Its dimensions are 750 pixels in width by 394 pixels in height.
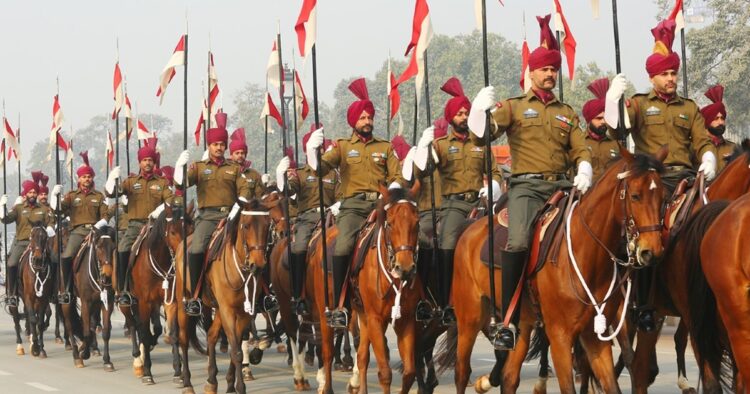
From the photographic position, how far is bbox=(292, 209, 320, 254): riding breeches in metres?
15.3

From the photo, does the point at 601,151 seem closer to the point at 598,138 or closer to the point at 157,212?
the point at 598,138

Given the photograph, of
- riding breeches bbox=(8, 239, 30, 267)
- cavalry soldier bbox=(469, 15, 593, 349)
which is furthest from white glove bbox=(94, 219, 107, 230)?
cavalry soldier bbox=(469, 15, 593, 349)

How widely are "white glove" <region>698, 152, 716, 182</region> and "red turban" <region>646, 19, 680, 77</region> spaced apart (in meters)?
1.04

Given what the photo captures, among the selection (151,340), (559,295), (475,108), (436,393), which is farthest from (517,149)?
(151,340)

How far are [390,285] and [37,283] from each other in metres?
10.9

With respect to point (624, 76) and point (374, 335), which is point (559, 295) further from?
point (374, 335)

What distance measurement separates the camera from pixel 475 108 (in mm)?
10602

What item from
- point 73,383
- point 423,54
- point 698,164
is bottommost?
point 73,383

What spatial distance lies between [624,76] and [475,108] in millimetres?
1150

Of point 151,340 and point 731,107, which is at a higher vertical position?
point 731,107

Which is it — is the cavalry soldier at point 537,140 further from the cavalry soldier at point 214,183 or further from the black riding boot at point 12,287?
the black riding boot at point 12,287

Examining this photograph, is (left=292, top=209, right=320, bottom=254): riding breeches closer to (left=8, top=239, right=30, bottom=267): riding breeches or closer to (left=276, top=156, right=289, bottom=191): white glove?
(left=276, top=156, right=289, bottom=191): white glove

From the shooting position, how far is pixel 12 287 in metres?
23.2

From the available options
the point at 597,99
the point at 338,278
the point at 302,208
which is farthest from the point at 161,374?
the point at 597,99
